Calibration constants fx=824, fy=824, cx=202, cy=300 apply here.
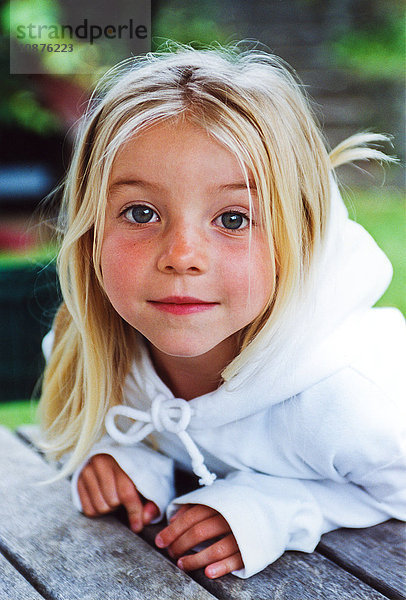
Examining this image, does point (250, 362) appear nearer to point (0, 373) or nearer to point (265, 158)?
point (265, 158)

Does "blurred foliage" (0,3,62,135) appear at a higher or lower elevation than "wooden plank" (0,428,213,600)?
higher

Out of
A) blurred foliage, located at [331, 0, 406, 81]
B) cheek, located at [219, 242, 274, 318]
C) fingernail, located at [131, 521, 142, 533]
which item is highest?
blurred foliage, located at [331, 0, 406, 81]

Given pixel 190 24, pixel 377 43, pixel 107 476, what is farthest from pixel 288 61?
pixel 377 43

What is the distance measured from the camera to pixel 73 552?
75 cm

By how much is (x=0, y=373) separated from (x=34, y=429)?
453mm

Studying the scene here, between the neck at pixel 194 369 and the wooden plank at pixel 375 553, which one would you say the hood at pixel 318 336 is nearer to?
the neck at pixel 194 369

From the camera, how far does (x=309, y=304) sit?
2.43ft

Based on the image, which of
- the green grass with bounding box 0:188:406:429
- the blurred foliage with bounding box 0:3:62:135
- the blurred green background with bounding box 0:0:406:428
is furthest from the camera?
the green grass with bounding box 0:188:406:429

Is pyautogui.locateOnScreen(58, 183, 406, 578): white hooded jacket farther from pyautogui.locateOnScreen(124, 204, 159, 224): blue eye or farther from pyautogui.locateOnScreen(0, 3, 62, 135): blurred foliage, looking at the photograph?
pyautogui.locateOnScreen(0, 3, 62, 135): blurred foliage

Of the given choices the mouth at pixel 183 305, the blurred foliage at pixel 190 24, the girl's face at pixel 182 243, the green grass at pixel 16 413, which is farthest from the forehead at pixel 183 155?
the green grass at pixel 16 413

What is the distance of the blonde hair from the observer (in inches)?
26.5

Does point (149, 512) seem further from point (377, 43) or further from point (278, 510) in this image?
point (377, 43)

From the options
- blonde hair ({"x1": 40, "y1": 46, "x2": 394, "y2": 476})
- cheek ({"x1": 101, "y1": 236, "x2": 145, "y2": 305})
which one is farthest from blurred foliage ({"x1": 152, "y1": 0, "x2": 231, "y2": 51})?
cheek ({"x1": 101, "y1": 236, "x2": 145, "y2": 305})

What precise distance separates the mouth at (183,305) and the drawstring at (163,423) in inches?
4.9
